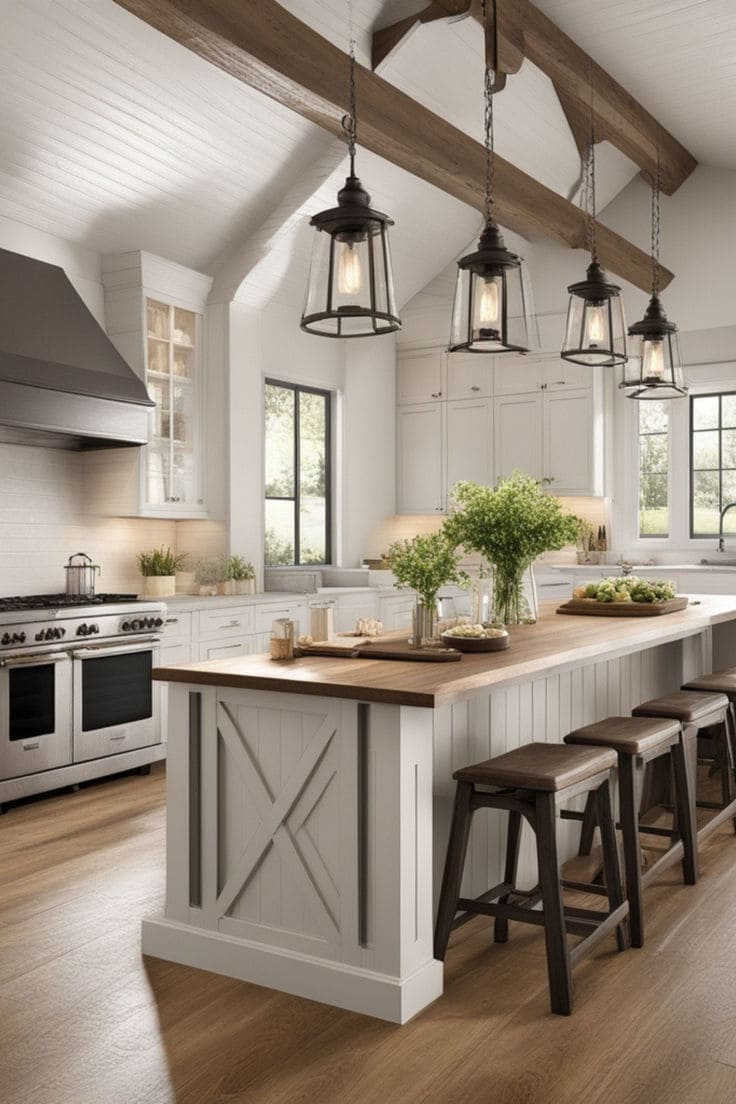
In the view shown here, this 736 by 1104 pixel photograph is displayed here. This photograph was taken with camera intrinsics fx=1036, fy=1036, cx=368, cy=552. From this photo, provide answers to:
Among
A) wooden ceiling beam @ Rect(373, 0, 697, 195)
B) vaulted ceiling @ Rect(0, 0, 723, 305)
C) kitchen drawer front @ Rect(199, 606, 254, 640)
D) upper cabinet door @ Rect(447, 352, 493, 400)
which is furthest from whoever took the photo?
upper cabinet door @ Rect(447, 352, 493, 400)

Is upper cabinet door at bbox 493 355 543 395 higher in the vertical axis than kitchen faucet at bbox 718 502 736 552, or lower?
higher

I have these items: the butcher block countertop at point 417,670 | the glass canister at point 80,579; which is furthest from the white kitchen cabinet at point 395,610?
the butcher block countertop at point 417,670

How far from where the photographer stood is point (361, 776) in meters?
2.78

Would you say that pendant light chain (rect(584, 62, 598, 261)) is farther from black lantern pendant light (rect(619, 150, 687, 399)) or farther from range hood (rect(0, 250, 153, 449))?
range hood (rect(0, 250, 153, 449))

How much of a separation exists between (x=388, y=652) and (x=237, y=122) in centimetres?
390

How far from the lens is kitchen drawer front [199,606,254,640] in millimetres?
6270

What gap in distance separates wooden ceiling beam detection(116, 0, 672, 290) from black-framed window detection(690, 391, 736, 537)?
1.91m

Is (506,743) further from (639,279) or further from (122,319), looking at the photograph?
(639,279)

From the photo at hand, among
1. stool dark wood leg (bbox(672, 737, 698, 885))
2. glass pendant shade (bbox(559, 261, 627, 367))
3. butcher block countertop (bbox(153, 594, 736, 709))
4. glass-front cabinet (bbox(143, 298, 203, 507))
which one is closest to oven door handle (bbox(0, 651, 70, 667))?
glass-front cabinet (bbox(143, 298, 203, 507))

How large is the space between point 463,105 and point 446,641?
461 cm

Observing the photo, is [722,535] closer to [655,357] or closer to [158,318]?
[655,357]

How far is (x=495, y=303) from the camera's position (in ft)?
10.00

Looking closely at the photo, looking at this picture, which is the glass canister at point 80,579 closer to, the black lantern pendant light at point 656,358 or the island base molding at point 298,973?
the island base molding at point 298,973

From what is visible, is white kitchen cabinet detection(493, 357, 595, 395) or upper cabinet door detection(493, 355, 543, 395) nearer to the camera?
white kitchen cabinet detection(493, 357, 595, 395)
